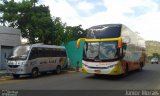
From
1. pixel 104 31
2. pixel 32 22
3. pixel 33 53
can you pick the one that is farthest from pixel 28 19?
pixel 104 31

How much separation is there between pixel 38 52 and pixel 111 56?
662 cm

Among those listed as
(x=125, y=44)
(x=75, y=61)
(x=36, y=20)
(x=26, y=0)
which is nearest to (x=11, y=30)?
(x=36, y=20)

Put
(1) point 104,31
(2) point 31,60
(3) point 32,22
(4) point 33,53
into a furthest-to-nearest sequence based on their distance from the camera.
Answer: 1. (3) point 32,22
2. (4) point 33,53
3. (2) point 31,60
4. (1) point 104,31

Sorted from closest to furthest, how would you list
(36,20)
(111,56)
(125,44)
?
(111,56), (125,44), (36,20)

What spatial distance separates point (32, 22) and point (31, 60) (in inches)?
540

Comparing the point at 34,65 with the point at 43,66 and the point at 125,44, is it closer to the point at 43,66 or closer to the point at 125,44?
the point at 43,66

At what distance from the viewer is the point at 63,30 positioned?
3834 centimetres

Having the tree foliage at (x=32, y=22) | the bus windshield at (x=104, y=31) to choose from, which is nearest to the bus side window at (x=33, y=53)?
the bus windshield at (x=104, y=31)

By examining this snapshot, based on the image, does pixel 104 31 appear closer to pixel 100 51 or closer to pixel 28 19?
pixel 100 51

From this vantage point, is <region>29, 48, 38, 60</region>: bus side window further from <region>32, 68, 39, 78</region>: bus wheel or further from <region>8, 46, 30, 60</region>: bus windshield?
<region>32, 68, 39, 78</region>: bus wheel

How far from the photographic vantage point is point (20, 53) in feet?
77.3

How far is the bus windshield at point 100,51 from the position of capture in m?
20.6

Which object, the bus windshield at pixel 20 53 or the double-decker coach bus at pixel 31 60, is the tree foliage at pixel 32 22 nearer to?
the double-decker coach bus at pixel 31 60

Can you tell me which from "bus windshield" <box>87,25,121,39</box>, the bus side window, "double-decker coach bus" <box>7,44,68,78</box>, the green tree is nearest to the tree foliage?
the green tree
